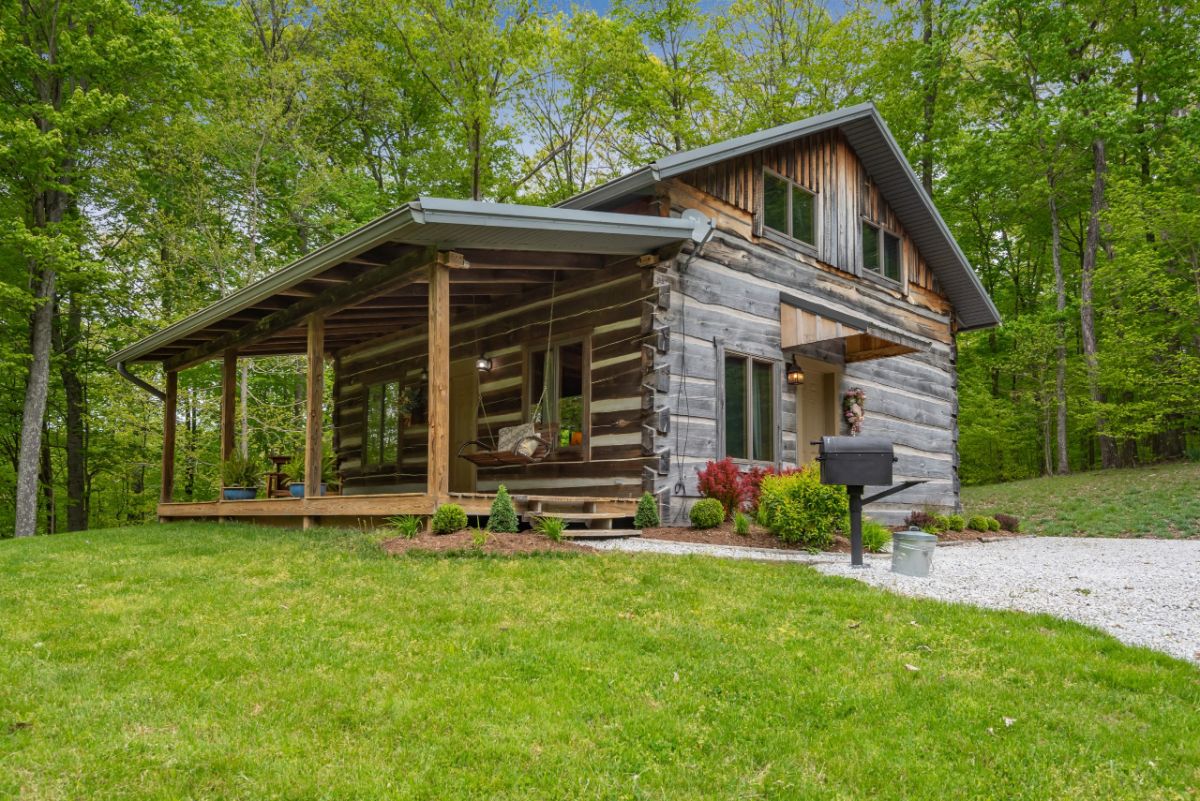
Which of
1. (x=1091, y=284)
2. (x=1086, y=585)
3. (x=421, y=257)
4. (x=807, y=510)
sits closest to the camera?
(x=1086, y=585)

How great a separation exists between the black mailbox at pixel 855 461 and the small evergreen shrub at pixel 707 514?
236cm

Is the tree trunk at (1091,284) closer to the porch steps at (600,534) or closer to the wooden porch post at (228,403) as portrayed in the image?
the porch steps at (600,534)

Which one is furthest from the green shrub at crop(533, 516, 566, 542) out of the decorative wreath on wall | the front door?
the decorative wreath on wall

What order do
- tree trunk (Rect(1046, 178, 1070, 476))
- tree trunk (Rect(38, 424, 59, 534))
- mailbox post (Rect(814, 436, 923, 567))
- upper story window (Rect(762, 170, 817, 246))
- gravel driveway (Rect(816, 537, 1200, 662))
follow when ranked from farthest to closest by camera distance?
tree trunk (Rect(1046, 178, 1070, 476)), tree trunk (Rect(38, 424, 59, 534)), upper story window (Rect(762, 170, 817, 246)), mailbox post (Rect(814, 436, 923, 567)), gravel driveway (Rect(816, 537, 1200, 662))

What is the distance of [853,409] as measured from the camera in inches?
503

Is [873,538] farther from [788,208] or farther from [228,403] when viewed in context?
[228,403]

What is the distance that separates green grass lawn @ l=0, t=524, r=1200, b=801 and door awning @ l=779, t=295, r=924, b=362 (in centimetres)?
633

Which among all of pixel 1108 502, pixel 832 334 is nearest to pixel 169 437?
pixel 832 334

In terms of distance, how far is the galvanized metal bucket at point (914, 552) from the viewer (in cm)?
691

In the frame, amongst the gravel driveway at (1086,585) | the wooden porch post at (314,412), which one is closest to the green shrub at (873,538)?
the gravel driveway at (1086,585)

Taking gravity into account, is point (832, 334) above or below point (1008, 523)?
above

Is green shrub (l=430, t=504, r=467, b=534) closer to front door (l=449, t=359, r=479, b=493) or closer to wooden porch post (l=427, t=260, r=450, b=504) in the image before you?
wooden porch post (l=427, t=260, r=450, b=504)

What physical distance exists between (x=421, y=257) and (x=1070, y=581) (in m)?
6.89

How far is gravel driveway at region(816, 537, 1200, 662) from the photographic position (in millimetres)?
5281
